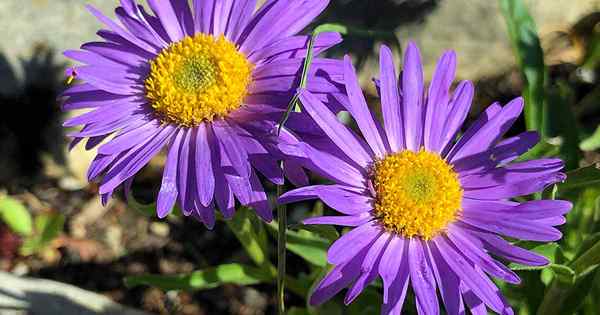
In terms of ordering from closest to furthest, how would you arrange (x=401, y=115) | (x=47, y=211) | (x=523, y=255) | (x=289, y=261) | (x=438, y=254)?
(x=523, y=255) → (x=438, y=254) → (x=401, y=115) → (x=289, y=261) → (x=47, y=211)

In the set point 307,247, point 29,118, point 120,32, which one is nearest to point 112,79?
point 120,32

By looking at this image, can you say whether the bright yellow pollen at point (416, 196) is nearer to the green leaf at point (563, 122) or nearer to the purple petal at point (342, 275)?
the purple petal at point (342, 275)

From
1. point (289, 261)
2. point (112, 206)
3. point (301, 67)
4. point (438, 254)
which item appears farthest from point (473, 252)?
point (112, 206)

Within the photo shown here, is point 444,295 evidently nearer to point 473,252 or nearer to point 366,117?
point 473,252

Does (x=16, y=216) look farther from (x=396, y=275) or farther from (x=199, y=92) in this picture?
(x=396, y=275)

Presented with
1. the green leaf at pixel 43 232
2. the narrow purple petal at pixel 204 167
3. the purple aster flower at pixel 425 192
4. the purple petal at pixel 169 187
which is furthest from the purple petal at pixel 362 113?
the green leaf at pixel 43 232

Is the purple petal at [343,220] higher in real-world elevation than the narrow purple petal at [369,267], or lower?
higher
